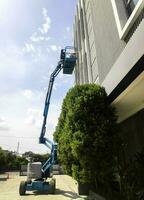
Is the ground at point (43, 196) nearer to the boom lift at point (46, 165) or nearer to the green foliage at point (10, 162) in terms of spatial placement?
the boom lift at point (46, 165)

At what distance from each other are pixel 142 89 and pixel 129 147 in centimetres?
432

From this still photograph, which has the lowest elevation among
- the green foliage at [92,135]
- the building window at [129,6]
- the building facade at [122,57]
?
the green foliage at [92,135]

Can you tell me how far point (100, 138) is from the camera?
8852mm

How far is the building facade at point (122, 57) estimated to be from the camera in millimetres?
6441

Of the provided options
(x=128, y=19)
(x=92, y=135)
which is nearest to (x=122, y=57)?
(x=92, y=135)

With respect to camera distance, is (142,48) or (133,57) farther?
(133,57)

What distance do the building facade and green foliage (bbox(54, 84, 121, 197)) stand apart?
611 mm

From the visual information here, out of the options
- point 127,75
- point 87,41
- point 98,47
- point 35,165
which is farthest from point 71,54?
point 127,75

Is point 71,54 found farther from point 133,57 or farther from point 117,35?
point 133,57

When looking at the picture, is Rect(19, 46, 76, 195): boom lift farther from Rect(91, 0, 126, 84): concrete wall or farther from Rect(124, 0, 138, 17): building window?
Rect(124, 0, 138, 17): building window

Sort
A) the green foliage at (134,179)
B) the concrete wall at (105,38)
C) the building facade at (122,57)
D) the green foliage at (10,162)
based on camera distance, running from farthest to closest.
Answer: the green foliage at (10,162)
the concrete wall at (105,38)
the green foliage at (134,179)
the building facade at (122,57)

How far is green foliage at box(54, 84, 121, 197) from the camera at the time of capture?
884cm

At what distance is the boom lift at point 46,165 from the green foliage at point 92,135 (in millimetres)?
7782

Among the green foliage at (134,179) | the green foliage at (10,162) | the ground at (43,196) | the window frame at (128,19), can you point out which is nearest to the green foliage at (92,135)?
the green foliage at (134,179)
